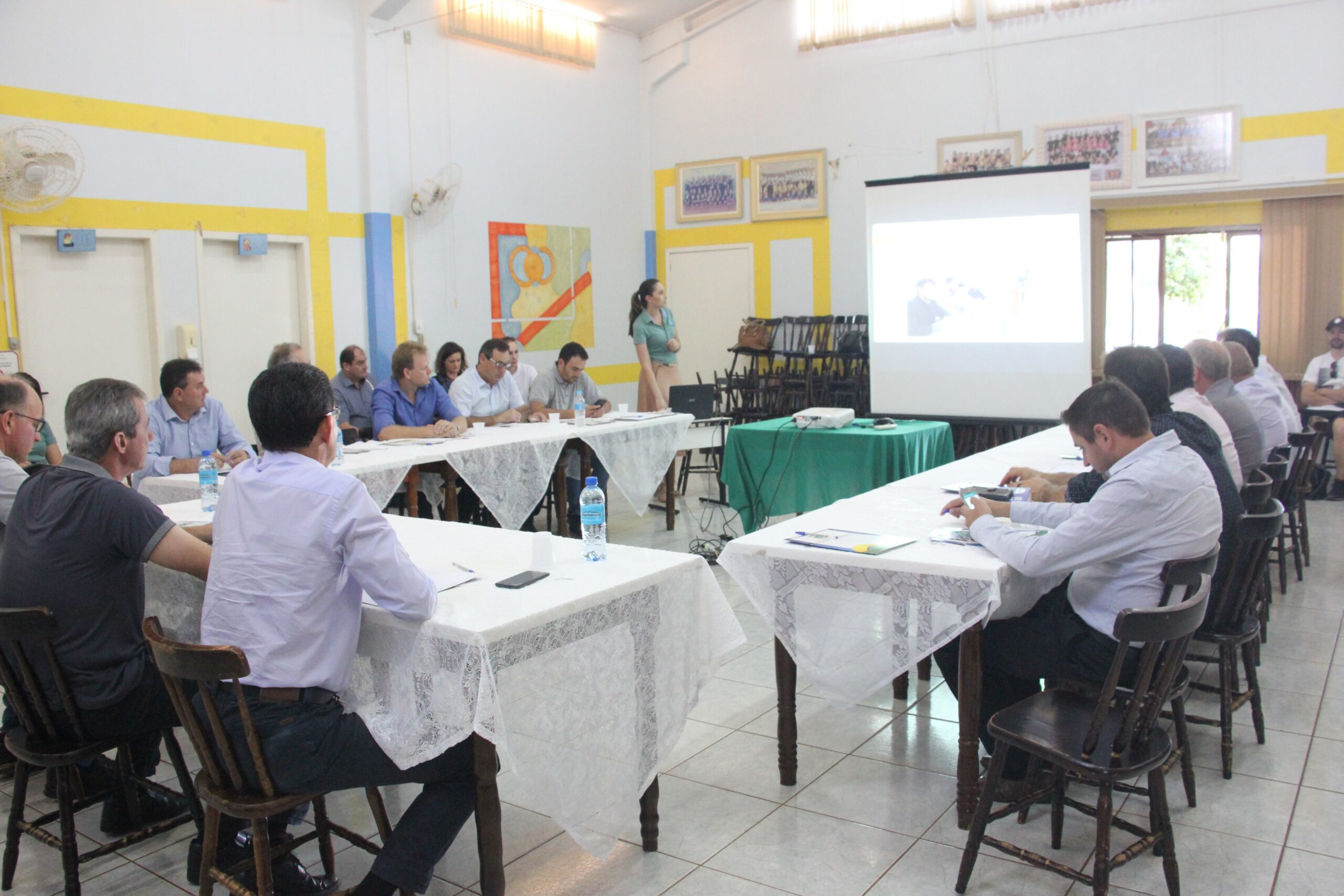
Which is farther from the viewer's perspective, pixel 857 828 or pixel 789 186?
pixel 789 186

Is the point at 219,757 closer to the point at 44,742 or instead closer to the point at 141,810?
the point at 44,742

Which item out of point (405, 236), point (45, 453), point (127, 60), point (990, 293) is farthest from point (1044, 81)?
point (45, 453)

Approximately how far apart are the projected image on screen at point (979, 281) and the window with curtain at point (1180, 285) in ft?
7.20

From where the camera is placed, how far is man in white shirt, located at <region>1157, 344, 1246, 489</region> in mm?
3412

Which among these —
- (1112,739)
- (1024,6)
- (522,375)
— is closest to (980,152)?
(1024,6)

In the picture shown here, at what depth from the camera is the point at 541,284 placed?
9000mm

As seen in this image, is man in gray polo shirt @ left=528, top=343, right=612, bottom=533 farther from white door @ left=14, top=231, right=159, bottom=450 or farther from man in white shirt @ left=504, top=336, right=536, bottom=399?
white door @ left=14, top=231, right=159, bottom=450

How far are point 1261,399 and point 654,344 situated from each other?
382cm

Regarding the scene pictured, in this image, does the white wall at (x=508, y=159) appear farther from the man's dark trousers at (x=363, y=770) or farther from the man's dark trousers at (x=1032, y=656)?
the man's dark trousers at (x=363, y=770)

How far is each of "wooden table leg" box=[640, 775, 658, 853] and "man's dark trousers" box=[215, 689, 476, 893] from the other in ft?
1.70

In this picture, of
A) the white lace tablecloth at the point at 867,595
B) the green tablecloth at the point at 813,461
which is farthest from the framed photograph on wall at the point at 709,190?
the white lace tablecloth at the point at 867,595

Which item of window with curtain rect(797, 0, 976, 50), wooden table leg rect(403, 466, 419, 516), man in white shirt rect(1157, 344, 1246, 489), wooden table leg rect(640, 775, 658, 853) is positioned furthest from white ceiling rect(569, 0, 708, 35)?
wooden table leg rect(640, 775, 658, 853)

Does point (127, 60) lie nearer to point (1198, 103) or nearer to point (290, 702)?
point (290, 702)

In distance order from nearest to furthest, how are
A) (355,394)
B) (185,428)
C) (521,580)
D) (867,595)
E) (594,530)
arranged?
(521,580) < (594,530) < (867,595) < (185,428) < (355,394)
